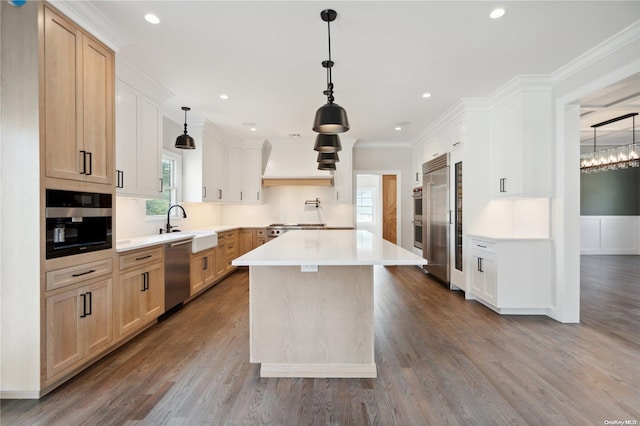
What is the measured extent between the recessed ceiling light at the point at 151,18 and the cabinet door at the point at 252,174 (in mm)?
3878

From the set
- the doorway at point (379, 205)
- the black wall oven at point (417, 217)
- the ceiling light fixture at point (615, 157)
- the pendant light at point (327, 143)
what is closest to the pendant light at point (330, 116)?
the pendant light at point (327, 143)

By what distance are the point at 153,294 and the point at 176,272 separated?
481 mm

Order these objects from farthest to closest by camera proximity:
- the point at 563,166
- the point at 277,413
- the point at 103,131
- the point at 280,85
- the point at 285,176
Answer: the point at 285,176 < the point at 280,85 < the point at 563,166 < the point at 103,131 < the point at 277,413

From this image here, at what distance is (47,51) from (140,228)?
2.29 metres

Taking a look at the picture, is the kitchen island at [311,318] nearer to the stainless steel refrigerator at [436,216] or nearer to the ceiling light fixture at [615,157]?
the stainless steel refrigerator at [436,216]

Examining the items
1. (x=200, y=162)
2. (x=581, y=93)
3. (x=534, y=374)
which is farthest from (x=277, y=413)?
(x=200, y=162)

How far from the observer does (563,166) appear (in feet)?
10.6

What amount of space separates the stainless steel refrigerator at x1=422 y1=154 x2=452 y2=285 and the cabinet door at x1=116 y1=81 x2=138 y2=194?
4.09 meters

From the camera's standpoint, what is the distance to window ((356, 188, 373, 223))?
8.81 m

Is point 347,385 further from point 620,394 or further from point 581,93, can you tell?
point 581,93

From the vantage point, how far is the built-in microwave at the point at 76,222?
2012mm

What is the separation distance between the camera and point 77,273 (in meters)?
2.18

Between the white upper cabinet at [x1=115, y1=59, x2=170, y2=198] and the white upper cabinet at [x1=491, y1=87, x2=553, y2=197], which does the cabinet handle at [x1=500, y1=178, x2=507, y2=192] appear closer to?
the white upper cabinet at [x1=491, y1=87, x2=553, y2=197]

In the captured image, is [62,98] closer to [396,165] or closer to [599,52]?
[599,52]
